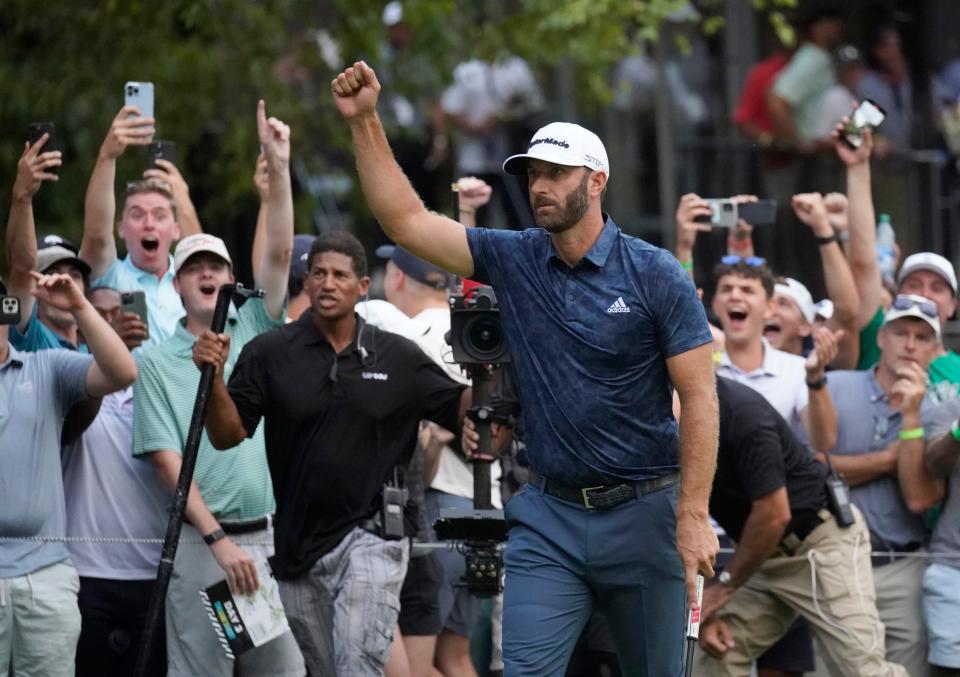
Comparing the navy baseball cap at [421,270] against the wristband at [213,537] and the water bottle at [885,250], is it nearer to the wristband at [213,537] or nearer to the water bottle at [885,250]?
the wristband at [213,537]

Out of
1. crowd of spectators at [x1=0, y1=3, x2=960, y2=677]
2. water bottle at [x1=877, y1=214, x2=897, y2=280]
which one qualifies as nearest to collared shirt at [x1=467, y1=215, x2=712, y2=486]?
crowd of spectators at [x1=0, y1=3, x2=960, y2=677]

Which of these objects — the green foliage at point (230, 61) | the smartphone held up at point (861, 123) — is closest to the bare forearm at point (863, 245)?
the smartphone held up at point (861, 123)

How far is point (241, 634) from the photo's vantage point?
8227 millimetres

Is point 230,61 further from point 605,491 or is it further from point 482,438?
point 605,491

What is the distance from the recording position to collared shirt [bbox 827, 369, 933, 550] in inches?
360

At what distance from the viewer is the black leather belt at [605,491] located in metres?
6.96

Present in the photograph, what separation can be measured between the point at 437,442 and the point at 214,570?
4.02 ft

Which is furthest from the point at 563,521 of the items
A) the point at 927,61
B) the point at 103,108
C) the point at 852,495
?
the point at 927,61

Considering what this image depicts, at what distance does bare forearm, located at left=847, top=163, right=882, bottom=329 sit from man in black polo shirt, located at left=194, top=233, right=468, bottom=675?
8.69 feet

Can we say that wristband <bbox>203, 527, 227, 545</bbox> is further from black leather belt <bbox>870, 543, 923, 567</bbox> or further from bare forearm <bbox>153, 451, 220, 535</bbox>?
black leather belt <bbox>870, 543, 923, 567</bbox>

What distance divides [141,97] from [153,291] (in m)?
0.93

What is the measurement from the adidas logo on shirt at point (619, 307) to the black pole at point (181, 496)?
1.66 meters

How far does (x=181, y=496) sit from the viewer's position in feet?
25.9

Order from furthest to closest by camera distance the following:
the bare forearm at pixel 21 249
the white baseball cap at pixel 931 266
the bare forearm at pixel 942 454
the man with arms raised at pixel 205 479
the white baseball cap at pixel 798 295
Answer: the white baseball cap at pixel 798 295 < the white baseball cap at pixel 931 266 < the bare forearm at pixel 942 454 < the bare forearm at pixel 21 249 < the man with arms raised at pixel 205 479
